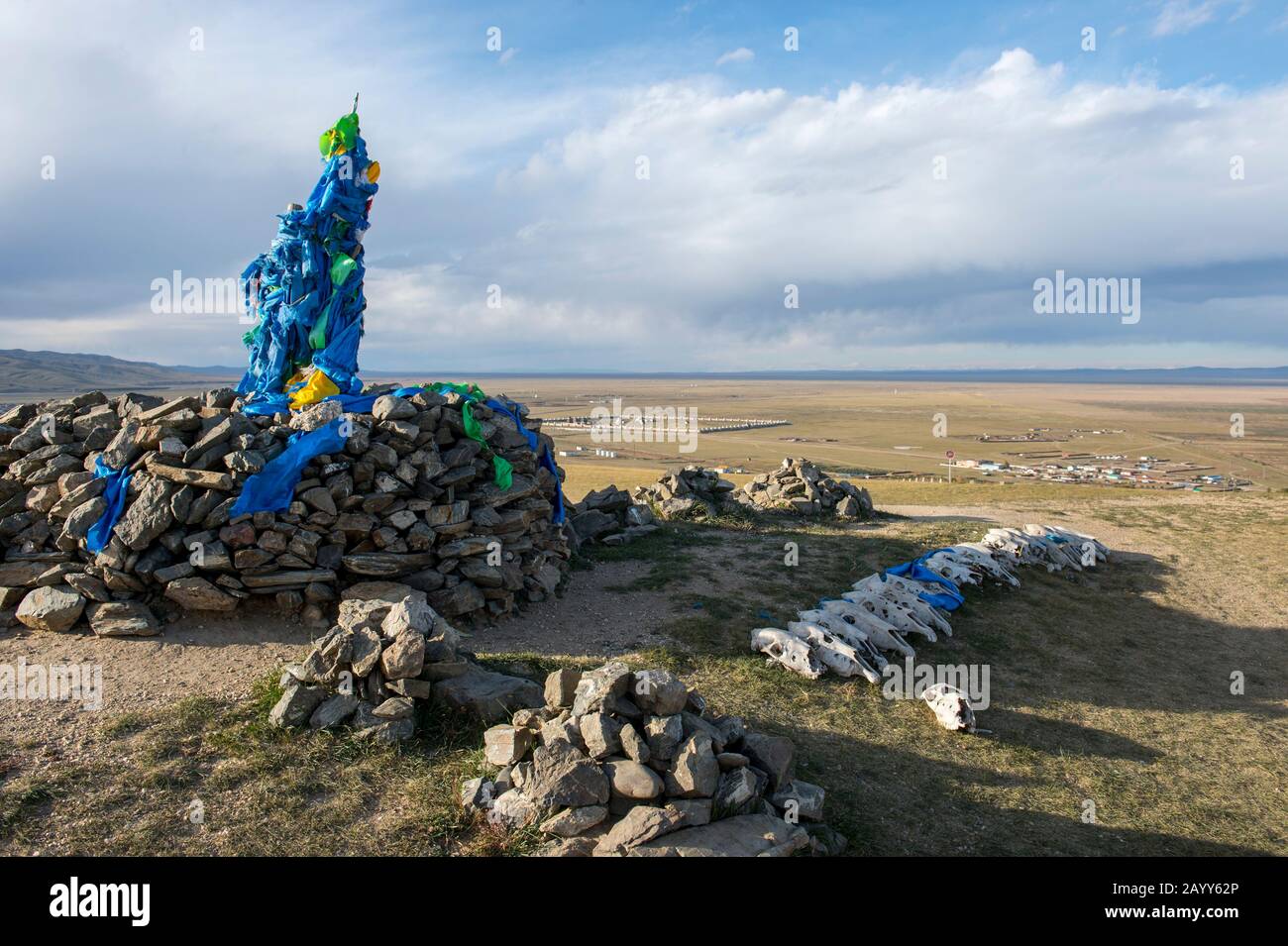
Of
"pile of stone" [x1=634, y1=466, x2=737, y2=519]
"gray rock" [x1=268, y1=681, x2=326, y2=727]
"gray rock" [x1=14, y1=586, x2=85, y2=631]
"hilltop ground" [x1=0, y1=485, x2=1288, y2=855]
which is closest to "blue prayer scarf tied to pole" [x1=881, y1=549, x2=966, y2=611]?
"hilltop ground" [x1=0, y1=485, x2=1288, y2=855]

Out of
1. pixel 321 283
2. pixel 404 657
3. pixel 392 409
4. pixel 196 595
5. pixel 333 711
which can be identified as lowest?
pixel 333 711

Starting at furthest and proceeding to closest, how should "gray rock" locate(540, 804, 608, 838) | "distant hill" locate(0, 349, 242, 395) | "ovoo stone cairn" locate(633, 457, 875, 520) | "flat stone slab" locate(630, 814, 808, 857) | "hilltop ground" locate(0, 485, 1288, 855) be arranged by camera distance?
"distant hill" locate(0, 349, 242, 395) < "ovoo stone cairn" locate(633, 457, 875, 520) < "hilltop ground" locate(0, 485, 1288, 855) < "gray rock" locate(540, 804, 608, 838) < "flat stone slab" locate(630, 814, 808, 857)

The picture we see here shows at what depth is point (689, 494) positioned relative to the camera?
2070 centimetres

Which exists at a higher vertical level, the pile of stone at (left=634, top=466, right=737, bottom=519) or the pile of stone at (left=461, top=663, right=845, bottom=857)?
the pile of stone at (left=634, top=466, right=737, bottom=519)

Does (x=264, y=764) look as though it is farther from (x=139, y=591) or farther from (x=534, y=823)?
(x=139, y=591)

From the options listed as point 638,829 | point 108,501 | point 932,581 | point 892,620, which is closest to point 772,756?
point 638,829

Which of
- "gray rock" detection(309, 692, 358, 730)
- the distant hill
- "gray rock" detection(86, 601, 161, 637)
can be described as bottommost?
"gray rock" detection(309, 692, 358, 730)

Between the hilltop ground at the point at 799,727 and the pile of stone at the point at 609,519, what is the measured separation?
57 centimetres

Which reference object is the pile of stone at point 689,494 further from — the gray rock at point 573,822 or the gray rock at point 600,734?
the gray rock at point 573,822

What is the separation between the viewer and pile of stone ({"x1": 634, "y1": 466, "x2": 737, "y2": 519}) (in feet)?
65.0

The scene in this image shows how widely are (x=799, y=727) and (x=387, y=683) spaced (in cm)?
475

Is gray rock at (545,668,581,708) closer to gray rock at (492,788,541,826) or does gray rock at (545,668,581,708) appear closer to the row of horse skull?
gray rock at (492,788,541,826)

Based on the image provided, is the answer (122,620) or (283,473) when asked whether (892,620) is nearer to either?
(283,473)

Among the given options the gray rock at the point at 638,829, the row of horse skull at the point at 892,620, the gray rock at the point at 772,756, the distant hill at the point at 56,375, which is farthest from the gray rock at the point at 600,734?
the distant hill at the point at 56,375
